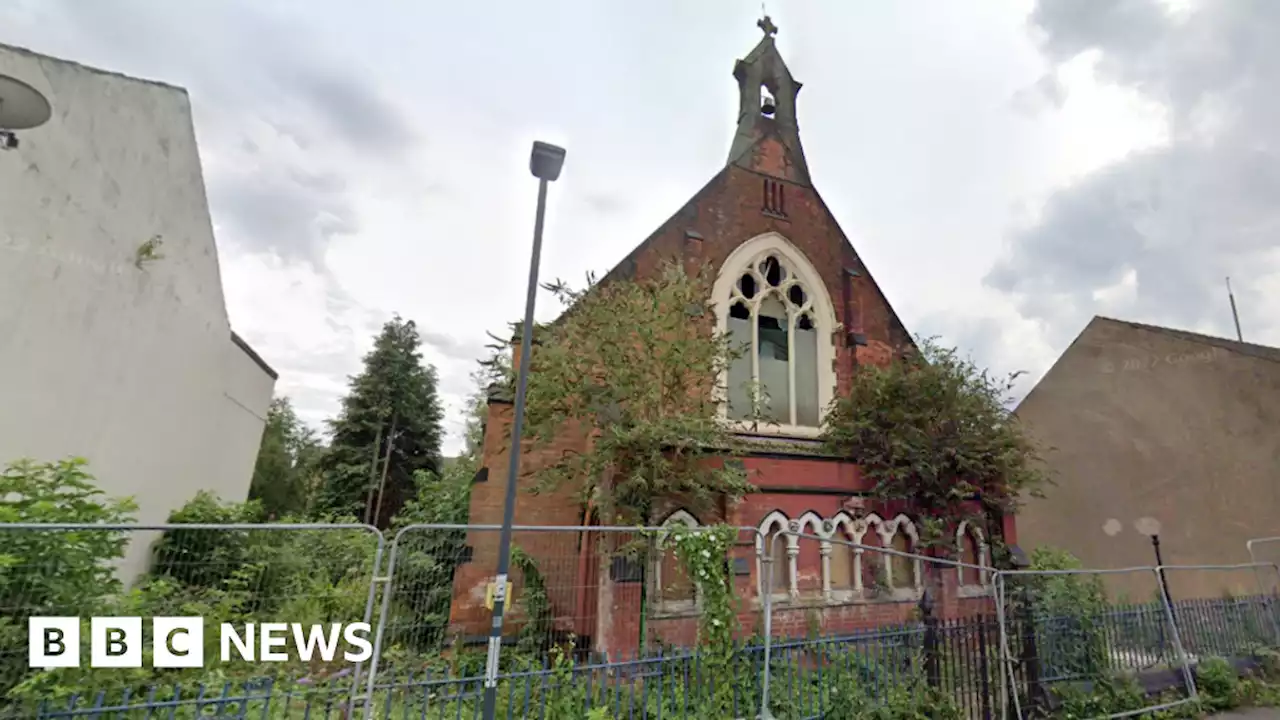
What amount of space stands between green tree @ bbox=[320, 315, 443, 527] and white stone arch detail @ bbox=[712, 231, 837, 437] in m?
21.2

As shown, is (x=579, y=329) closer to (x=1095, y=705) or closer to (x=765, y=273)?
(x=765, y=273)

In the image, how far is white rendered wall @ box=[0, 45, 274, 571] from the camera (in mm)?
7254

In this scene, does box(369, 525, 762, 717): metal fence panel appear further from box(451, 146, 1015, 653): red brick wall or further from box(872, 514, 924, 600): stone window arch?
box(872, 514, 924, 600): stone window arch

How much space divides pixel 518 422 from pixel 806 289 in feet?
30.2

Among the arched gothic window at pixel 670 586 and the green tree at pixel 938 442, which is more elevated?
the green tree at pixel 938 442

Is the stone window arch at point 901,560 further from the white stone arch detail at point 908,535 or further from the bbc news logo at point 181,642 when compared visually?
the bbc news logo at point 181,642

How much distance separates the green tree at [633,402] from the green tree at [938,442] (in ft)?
11.5

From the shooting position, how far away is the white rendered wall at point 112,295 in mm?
7254

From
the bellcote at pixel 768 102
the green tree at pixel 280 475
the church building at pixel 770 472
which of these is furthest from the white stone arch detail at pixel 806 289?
the green tree at pixel 280 475

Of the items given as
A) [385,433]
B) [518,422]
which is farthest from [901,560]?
[385,433]

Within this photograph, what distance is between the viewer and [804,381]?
1206 cm

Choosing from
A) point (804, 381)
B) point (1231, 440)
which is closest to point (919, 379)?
point (804, 381)

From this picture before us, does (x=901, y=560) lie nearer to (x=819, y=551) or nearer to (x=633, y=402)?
(x=819, y=551)

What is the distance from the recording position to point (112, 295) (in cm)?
863
